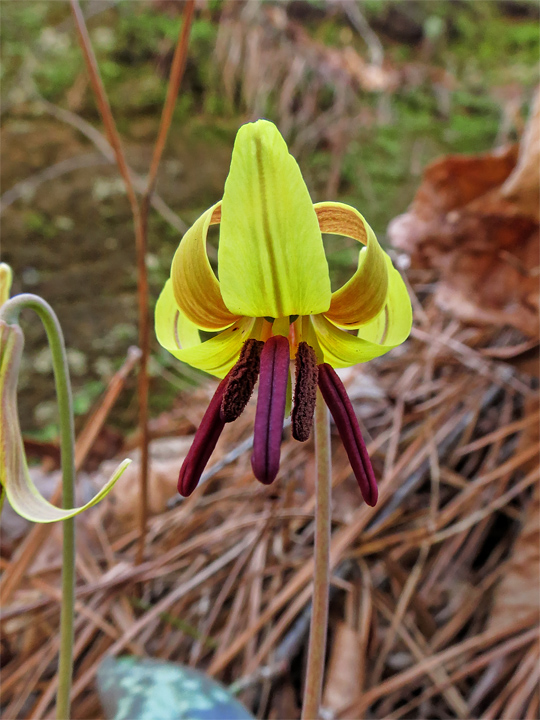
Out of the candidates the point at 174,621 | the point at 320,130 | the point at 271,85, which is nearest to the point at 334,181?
the point at 320,130

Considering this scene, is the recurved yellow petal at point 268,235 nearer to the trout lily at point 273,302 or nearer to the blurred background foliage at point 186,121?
the trout lily at point 273,302

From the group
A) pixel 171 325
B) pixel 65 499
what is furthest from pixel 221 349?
pixel 65 499

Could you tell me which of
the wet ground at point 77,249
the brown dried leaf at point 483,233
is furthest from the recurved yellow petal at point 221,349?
the wet ground at point 77,249

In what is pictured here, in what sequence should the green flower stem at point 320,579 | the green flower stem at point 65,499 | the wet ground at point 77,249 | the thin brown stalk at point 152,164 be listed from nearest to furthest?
the green flower stem at point 320,579
the green flower stem at point 65,499
the thin brown stalk at point 152,164
the wet ground at point 77,249

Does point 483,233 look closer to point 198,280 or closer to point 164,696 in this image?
point 198,280

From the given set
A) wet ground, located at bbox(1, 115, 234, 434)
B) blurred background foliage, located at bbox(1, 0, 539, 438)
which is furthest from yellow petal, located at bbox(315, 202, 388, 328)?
wet ground, located at bbox(1, 115, 234, 434)
